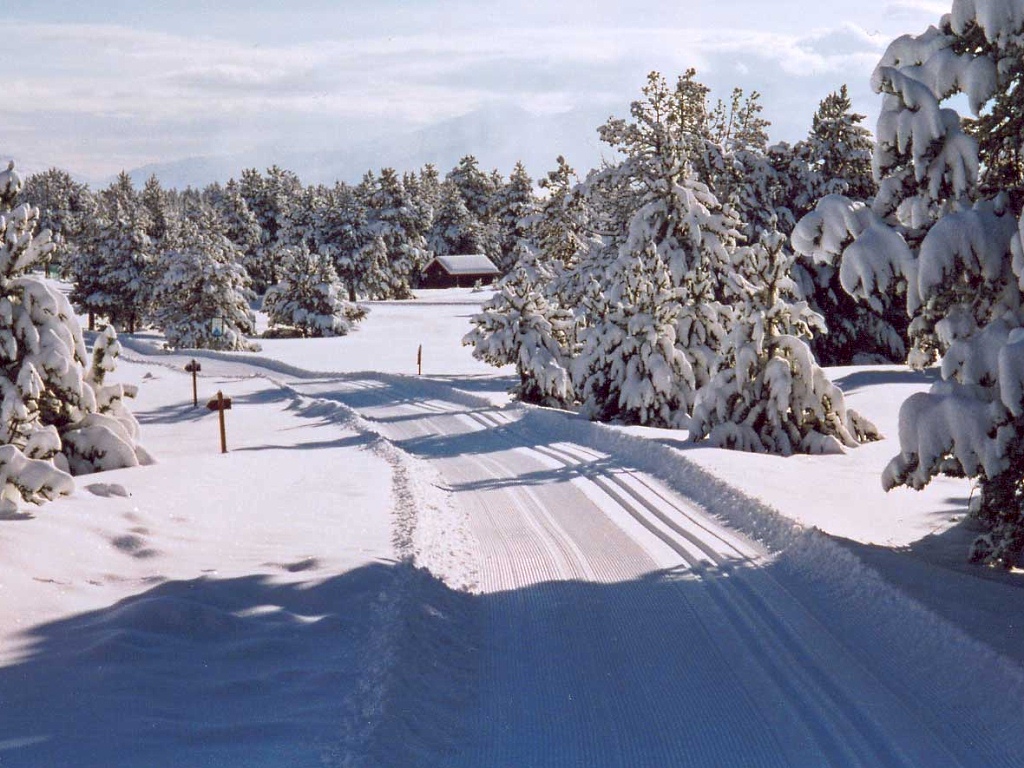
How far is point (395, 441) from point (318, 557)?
1192cm

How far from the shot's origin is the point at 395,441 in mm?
22609

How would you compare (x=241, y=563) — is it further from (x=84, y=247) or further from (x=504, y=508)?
(x=84, y=247)

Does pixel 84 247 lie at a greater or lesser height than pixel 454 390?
greater

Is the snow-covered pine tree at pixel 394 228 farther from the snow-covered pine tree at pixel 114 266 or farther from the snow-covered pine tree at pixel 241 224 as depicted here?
the snow-covered pine tree at pixel 114 266

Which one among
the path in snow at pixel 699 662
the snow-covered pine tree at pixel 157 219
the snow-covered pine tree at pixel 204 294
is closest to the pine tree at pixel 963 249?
the path in snow at pixel 699 662

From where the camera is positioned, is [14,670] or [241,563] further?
[241,563]

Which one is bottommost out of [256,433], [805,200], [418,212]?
[256,433]

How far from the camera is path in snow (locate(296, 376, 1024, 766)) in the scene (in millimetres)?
6207

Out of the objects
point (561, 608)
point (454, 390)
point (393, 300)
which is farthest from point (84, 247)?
point (561, 608)

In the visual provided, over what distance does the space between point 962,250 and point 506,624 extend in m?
5.64

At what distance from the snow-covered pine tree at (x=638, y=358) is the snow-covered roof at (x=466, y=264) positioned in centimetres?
8157

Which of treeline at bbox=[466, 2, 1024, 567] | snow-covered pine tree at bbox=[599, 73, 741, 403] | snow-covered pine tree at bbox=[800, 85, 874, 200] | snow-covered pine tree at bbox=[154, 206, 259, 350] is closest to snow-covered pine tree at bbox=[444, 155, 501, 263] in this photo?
snow-covered pine tree at bbox=[154, 206, 259, 350]

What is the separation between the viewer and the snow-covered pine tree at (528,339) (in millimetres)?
32250

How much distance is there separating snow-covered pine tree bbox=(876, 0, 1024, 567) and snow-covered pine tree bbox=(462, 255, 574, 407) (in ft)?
71.0
